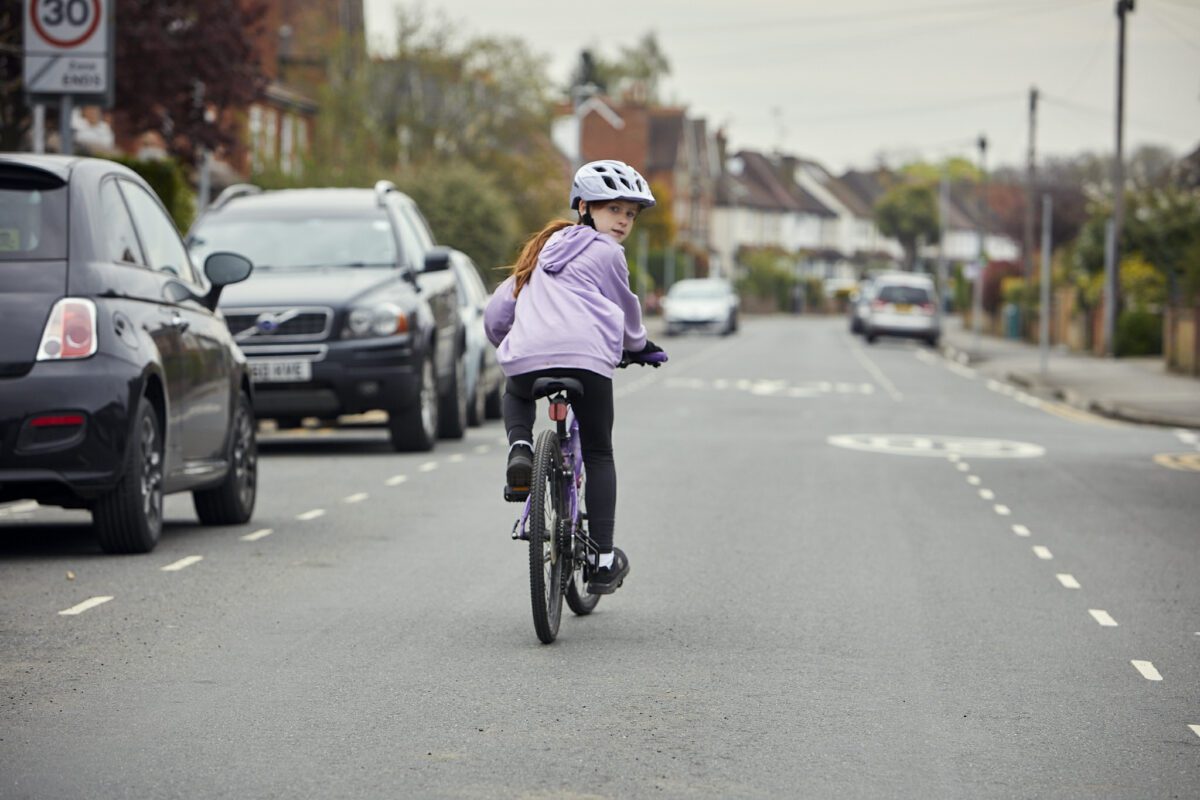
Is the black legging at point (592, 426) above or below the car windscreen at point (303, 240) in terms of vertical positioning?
below

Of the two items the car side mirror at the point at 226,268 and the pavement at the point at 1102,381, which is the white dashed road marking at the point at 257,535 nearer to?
the car side mirror at the point at 226,268

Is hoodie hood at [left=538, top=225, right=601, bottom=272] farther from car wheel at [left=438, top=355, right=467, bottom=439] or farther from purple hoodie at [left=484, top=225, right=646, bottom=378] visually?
car wheel at [left=438, top=355, right=467, bottom=439]

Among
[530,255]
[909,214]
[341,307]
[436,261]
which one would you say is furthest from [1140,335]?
[909,214]

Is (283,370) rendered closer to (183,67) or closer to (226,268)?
(226,268)

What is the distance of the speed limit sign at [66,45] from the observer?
1521cm

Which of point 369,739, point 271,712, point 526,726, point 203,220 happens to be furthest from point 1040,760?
point 203,220

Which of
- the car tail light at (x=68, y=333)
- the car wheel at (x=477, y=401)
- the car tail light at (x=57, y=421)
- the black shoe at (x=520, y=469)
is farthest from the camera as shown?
the car wheel at (x=477, y=401)

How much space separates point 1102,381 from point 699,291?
32498mm

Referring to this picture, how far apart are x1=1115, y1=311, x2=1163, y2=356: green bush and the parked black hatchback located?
118ft

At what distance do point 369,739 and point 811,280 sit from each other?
404 ft

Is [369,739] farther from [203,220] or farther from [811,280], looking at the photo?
[811,280]

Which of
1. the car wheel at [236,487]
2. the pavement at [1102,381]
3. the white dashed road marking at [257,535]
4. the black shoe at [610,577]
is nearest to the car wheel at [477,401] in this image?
the pavement at [1102,381]

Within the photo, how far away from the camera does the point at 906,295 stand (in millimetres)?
57375

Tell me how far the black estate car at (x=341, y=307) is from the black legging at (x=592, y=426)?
811 centimetres
